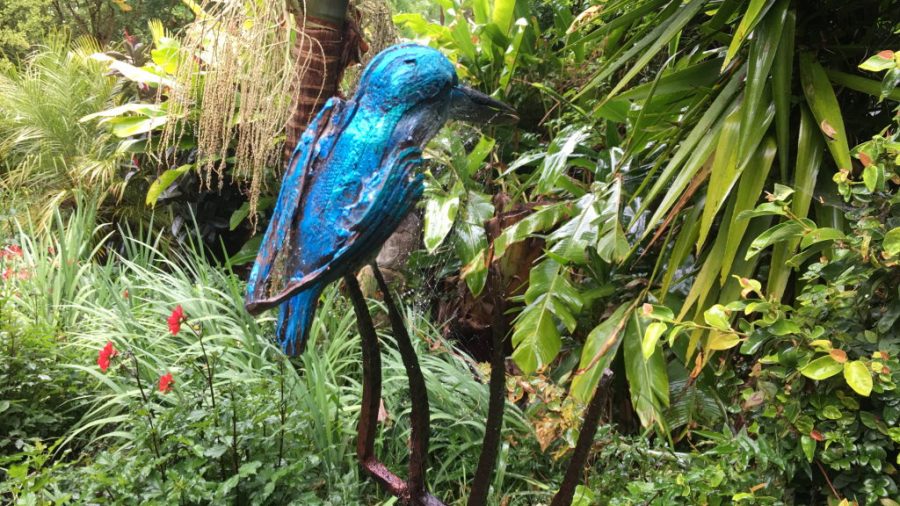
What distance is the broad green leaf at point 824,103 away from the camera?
1.47 m

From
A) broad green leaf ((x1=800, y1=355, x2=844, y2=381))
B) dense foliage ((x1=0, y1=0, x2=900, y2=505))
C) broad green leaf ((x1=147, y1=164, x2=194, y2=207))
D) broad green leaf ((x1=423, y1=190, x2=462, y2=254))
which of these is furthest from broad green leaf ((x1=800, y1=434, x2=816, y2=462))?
broad green leaf ((x1=147, y1=164, x2=194, y2=207))

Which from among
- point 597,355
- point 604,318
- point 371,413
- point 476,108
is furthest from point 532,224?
point 371,413

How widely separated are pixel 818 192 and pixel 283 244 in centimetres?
137

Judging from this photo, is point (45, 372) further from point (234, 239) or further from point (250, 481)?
point (234, 239)

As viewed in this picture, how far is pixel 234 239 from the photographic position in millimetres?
3689

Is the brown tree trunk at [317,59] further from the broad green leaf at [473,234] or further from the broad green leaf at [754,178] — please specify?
the broad green leaf at [754,178]

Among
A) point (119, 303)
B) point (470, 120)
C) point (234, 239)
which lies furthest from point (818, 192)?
point (234, 239)

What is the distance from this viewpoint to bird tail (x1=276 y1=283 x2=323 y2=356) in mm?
1346

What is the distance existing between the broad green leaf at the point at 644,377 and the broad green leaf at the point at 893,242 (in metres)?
0.66

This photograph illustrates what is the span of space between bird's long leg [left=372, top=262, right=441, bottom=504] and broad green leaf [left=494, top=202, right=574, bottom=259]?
0.51m

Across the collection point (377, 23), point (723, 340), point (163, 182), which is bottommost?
point (723, 340)

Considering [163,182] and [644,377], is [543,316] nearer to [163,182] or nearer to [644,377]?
[644,377]

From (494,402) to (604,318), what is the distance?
0.81 metres

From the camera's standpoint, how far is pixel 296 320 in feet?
4.48
